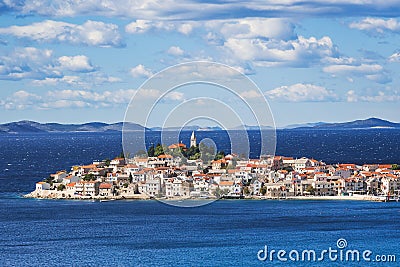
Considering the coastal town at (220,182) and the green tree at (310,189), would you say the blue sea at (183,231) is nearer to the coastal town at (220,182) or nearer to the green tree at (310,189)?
the coastal town at (220,182)

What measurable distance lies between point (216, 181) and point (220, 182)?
0.59 ft

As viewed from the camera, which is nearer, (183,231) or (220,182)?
(183,231)

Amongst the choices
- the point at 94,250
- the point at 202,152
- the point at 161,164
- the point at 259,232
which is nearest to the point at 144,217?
the point at 259,232

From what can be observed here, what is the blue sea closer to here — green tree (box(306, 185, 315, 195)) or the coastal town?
the coastal town

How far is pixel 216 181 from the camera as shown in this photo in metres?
41.2

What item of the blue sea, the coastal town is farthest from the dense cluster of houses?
the blue sea

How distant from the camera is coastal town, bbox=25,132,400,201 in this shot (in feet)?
131

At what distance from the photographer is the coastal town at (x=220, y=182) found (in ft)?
131

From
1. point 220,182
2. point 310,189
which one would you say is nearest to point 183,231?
point 220,182

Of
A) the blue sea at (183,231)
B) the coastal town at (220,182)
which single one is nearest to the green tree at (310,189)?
the coastal town at (220,182)

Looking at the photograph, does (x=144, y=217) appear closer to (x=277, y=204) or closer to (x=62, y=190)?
(x=277, y=204)

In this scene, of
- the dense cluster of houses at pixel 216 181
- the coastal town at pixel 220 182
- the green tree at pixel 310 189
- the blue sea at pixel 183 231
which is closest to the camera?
the blue sea at pixel 183 231

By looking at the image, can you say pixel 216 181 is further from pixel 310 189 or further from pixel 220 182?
pixel 310 189

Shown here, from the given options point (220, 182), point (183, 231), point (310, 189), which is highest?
point (220, 182)
